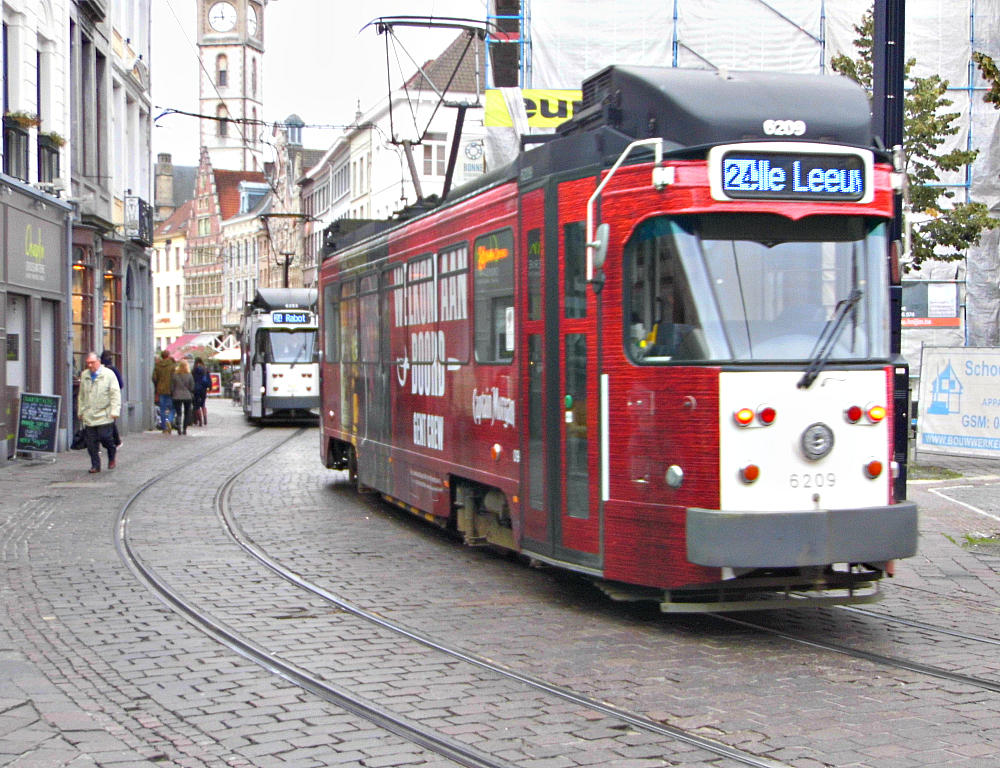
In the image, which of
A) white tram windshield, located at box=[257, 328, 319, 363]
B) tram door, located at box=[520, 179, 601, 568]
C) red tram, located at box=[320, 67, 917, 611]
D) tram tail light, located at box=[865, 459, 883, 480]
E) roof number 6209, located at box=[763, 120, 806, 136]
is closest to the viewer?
red tram, located at box=[320, 67, 917, 611]

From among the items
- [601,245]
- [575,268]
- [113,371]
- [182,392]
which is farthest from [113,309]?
[601,245]

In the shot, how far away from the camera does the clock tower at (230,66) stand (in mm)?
120375

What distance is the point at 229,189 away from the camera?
360 ft

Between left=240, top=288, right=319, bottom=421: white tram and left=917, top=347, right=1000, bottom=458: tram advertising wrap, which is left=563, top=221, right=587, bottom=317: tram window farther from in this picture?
left=240, top=288, right=319, bottom=421: white tram

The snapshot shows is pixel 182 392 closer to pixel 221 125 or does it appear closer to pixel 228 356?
pixel 228 356

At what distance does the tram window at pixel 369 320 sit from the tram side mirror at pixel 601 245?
6.10m

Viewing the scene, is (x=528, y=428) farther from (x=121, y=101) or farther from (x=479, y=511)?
(x=121, y=101)

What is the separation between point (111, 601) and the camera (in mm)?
9109

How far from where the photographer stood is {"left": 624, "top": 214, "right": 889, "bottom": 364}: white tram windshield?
25.0ft

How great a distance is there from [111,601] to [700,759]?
16.3ft

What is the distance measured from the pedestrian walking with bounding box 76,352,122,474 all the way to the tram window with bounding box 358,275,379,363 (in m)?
5.53

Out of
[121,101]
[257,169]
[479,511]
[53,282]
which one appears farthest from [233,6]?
[479,511]

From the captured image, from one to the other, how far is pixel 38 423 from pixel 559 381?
14.9 metres

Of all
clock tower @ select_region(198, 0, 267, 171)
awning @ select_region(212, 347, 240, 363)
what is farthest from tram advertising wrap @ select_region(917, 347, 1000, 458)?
clock tower @ select_region(198, 0, 267, 171)
